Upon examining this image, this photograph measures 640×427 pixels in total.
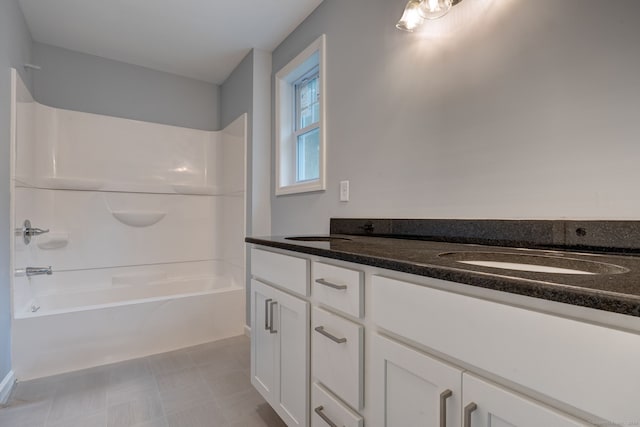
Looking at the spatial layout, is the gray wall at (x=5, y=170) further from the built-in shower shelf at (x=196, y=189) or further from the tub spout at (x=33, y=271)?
the built-in shower shelf at (x=196, y=189)

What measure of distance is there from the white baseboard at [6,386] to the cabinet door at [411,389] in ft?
6.60

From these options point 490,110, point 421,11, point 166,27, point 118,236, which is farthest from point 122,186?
point 490,110

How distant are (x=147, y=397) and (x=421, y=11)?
7.63 ft

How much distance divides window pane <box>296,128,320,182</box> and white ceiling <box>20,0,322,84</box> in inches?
31.3

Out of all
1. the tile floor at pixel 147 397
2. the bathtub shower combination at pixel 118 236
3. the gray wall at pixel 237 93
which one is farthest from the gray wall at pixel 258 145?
the tile floor at pixel 147 397

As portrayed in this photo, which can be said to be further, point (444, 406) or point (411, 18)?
point (411, 18)

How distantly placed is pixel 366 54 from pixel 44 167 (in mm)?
2629

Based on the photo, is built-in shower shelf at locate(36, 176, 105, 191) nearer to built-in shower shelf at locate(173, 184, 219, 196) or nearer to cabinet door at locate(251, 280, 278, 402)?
built-in shower shelf at locate(173, 184, 219, 196)

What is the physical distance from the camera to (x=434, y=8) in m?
1.25

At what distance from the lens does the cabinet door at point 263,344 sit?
139 cm

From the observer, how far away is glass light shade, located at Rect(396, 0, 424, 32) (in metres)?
1.30

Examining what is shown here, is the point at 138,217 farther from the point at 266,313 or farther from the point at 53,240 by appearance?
the point at 266,313

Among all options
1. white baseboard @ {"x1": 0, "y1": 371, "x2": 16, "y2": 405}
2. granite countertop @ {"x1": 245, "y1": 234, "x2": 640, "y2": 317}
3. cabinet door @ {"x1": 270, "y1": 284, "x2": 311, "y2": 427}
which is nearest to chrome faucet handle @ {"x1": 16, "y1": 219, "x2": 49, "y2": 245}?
white baseboard @ {"x1": 0, "y1": 371, "x2": 16, "y2": 405}

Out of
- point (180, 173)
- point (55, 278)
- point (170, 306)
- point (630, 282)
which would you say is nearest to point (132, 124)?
point (180, 173)
